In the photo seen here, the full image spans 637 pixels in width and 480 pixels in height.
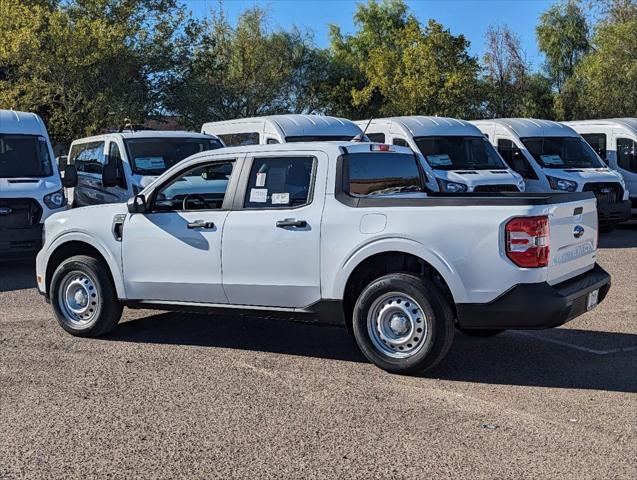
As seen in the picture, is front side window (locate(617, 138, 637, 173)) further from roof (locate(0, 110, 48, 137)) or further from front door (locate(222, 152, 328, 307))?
front door (locate(222, 152, 328, 307))

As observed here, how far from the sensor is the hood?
11484 mm

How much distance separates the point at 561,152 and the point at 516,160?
0.88 m

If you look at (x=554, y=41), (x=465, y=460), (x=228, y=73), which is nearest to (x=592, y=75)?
(x=554, y=41)

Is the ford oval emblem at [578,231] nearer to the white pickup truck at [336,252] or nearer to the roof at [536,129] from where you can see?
the white pickup truck at [336,252]

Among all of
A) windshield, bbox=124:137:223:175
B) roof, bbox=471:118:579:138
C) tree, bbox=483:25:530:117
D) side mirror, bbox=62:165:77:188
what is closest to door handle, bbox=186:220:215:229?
side mirror, bbox=62:165:77:188

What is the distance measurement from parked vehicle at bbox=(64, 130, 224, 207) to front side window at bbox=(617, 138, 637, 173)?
8619mm

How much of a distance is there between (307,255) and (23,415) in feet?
7.67

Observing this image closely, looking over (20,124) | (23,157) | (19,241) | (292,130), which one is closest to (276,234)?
(19,241)

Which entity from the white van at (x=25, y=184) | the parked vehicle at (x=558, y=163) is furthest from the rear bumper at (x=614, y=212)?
the white van at (x=25, y=184)

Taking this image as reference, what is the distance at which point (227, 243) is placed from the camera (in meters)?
6.60

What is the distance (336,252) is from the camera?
6.15 metres

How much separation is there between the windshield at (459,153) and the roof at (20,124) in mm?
6275

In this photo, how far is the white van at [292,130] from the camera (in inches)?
537

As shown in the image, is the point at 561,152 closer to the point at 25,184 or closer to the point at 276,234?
the point at 25,184
